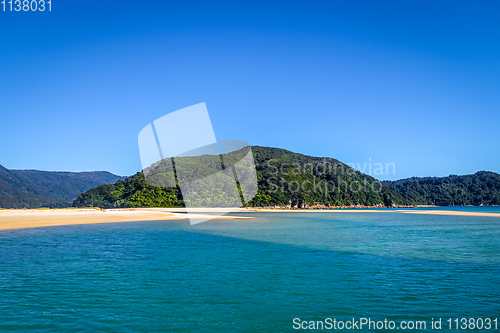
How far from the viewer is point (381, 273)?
518 inches

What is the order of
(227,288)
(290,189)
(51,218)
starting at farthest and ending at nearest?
(290,189) < (51,218) < (227,288)

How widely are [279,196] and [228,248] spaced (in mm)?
116471

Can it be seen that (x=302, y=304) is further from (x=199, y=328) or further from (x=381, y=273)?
(x=381, y=273)

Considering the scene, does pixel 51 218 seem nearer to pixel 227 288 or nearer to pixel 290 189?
pixel 227 288

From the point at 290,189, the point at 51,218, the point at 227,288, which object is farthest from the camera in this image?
the point at 290,189

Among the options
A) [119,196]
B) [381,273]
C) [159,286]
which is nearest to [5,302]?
[159,286]

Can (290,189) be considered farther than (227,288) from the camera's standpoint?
Yes

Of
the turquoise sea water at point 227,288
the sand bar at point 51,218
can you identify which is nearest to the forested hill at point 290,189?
the sand bar at point 51,218

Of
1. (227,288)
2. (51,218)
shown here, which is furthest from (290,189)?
(227,288)

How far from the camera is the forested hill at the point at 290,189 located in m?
106

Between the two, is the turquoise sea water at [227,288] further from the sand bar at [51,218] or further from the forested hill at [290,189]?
the forested hill at [290,189]

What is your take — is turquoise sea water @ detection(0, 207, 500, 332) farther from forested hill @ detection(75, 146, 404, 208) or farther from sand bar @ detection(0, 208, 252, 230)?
forested hill @ detection(75, 146, 404, 208)

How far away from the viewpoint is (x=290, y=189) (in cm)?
14125

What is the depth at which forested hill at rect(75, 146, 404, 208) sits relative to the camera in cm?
10588
